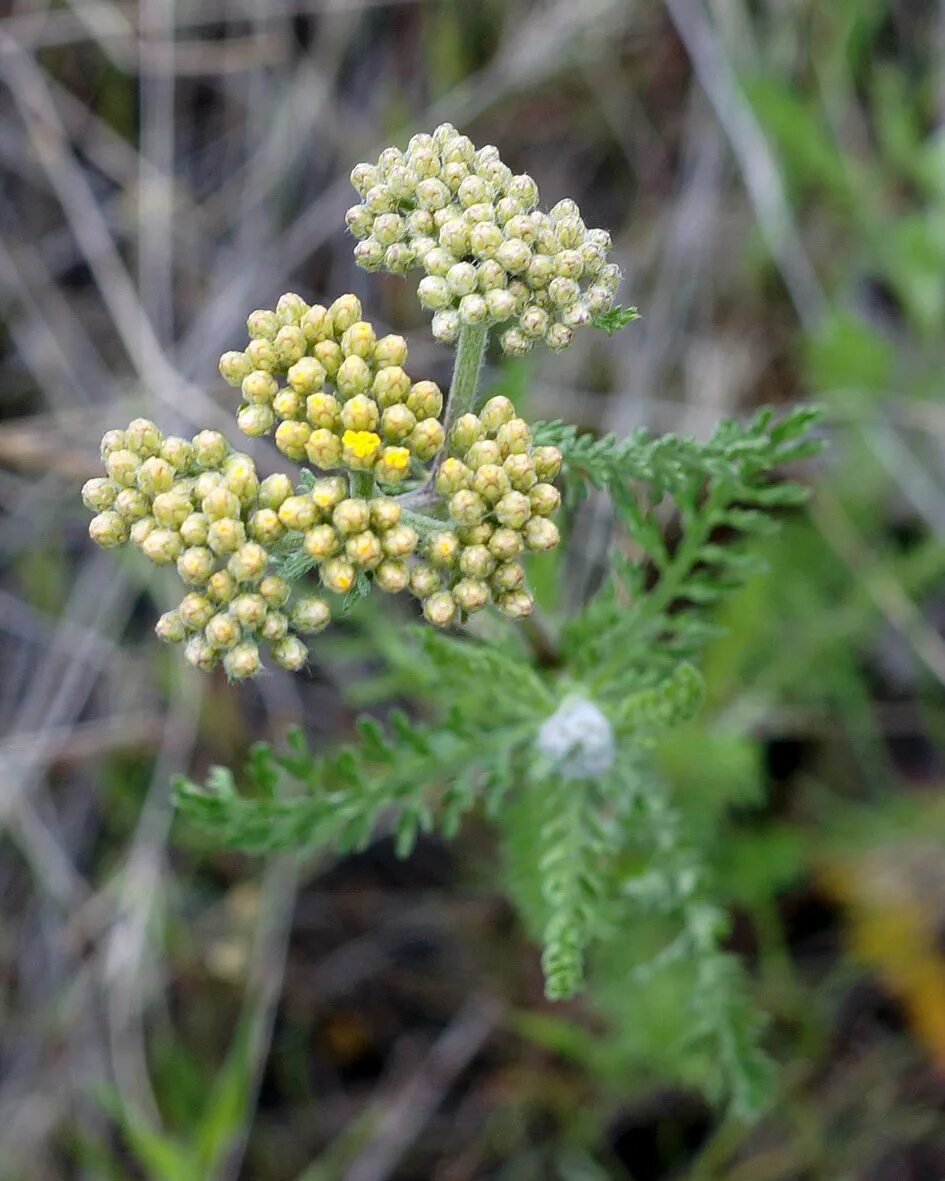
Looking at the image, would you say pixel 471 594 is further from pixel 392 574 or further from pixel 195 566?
pixel 195 566

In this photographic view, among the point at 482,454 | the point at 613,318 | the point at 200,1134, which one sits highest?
the point at 613,318

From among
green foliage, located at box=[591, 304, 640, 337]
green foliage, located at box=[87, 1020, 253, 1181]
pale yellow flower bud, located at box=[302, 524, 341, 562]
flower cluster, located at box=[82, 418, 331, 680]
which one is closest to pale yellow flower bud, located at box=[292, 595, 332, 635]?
flower cluster, located at box=[82, 418, 331, 680]

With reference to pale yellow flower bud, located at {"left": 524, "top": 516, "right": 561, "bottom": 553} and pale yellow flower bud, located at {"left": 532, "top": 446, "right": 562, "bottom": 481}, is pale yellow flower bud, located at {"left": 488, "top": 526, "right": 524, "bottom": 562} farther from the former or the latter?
pale yellow flower bud, located at {"left": 532, "top": 446, "right": 562, "bottom": 481}

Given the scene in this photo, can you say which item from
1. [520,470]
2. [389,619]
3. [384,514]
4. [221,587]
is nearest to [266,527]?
[221,587]

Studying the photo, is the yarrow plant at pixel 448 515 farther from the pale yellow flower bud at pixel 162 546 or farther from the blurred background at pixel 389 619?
the blurred background at pixel 389 619

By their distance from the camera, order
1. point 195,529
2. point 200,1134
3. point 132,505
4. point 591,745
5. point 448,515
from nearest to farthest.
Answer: point 195,529 < point 132,505 < point 448,515 < point 591,745 < point 200,1134

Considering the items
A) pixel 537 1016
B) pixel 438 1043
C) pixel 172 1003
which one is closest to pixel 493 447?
pixel 537 1016

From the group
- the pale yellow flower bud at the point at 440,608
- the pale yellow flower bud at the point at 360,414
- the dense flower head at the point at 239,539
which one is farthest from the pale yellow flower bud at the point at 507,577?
the pale yellow flower bud at the point at 360,414
